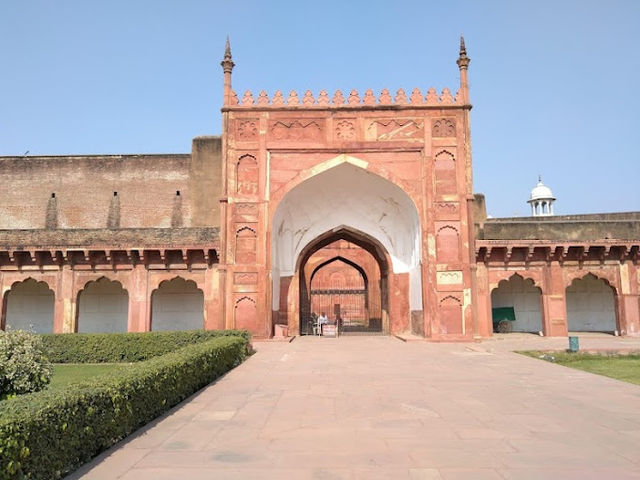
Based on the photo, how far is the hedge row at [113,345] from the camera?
11305 mm

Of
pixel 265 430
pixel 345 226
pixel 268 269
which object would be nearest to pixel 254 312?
pixel 268 269

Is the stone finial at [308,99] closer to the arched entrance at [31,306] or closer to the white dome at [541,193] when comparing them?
the arched entrance at [31,306]

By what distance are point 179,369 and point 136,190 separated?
1404 cm

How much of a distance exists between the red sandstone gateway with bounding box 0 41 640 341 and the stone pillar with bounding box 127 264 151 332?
0.13 ft

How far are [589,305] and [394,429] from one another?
15.8 meters

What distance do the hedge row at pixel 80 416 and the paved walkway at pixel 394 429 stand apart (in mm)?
152

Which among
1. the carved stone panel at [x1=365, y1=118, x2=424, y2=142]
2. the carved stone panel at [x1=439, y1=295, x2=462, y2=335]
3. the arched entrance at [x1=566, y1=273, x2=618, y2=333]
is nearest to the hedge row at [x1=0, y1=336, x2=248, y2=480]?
the carved stone panel at [x1=439, y1=295, x2=462, y2=335]

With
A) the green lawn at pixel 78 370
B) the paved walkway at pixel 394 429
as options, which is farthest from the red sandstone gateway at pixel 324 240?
the paved walkway at pixel 394 429

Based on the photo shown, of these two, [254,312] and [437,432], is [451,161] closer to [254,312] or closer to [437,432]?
[254,312]

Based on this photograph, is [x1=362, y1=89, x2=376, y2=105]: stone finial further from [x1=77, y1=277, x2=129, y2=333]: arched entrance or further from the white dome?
the white dome

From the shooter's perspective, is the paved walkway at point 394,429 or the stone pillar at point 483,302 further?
the stone pillar at point 483,302

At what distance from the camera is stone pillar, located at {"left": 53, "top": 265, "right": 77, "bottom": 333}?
48.5ft

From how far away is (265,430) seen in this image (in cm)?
466

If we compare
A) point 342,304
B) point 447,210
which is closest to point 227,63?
point 447,210
